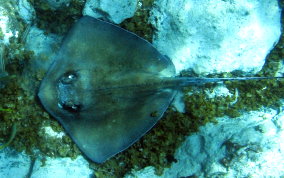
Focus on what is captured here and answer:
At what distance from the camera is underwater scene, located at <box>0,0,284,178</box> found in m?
3.95

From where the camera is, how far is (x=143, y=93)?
4.01m

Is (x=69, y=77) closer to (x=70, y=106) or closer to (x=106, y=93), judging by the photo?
(x=70, y=106)

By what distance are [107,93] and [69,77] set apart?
2.24 feet

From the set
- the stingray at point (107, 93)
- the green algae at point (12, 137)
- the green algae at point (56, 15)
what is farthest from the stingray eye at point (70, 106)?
the green algae at point (56, 15)

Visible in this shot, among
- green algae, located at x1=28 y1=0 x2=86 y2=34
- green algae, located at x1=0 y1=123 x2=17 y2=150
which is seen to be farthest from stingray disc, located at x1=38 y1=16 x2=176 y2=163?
green algae, located at x1=28 y1=0 x2=86 y2=34

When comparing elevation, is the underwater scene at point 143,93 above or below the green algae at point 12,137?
above

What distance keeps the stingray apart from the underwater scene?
2 cm

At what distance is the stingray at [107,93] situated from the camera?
3930 mm

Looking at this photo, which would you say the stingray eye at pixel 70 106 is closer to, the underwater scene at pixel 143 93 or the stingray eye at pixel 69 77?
the underwater scene at pixel 143 93

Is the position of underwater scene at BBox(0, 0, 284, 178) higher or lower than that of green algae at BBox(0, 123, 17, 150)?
higher

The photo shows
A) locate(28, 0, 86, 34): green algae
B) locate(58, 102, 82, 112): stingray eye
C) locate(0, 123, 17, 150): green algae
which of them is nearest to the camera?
locate(58, 102, 82, 112): stingray eye

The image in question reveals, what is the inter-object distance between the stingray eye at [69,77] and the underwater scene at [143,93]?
0.02m

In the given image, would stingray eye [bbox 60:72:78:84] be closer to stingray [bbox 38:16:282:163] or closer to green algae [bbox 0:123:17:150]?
stingray [bbox 38:16:282:163]

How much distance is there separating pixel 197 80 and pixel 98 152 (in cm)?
203
